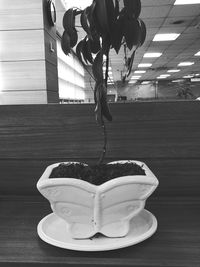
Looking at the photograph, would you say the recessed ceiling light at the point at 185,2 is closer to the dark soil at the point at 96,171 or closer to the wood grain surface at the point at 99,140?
the wood grain surface at the point at 99,140

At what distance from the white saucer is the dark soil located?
0.51ft

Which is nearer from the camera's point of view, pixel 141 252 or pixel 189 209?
pixel 141 252

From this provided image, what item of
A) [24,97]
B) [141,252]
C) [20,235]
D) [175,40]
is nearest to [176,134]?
[141,252]

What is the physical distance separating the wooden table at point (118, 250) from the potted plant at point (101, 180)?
3 cm

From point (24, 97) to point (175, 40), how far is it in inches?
258

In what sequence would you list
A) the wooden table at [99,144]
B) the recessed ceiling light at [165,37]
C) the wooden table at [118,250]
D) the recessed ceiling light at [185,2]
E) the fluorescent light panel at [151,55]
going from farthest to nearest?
1. the fluorescent light panel at [151,55]
2. the recessed ceiling light at [165,37]
3. the recessed ceiling light at [185,2]
4. the wooden table at [99,144]
5. the wooden table at [118,250]

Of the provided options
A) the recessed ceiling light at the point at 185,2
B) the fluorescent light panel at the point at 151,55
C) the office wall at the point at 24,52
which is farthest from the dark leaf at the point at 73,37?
the fluorescent light panel at the point at 151,55

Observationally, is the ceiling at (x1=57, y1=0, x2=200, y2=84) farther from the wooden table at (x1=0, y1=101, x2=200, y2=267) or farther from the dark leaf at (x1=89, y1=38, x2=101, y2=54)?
the dark leaf at (x1=89, y1=38, x2=101, y2=54)

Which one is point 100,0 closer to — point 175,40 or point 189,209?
point 189,209

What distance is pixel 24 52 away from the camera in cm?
285

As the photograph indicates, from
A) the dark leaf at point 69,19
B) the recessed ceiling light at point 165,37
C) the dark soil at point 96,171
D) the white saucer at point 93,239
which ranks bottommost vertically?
the white saucer at point 93,239

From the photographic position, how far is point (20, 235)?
760mm

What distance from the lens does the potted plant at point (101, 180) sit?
646 millimetres

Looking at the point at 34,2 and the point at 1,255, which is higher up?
the point at 34,2
